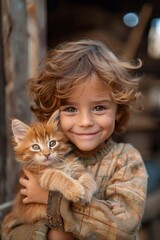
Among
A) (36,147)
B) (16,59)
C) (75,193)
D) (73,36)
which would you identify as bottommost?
(73,36)

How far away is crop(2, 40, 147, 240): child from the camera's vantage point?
161 cm

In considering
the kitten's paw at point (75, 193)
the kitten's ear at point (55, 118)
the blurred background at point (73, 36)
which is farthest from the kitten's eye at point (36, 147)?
the blurred background at point (73, 36)

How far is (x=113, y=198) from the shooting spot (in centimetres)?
167

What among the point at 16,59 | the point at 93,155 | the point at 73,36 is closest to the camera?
the point at 93,155

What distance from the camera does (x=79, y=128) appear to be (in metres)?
1.69

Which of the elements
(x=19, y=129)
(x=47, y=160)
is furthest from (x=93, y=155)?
(x=19, y=129)

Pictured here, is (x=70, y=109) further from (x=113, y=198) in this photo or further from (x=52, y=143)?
(x=113, y=198)

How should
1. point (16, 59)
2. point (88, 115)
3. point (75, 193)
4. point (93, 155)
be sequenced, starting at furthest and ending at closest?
point (16, 59) → point (93, 155) → point (88, 115) → point (75, 193)

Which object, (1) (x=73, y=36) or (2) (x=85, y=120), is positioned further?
(1) (x=73, y=36)

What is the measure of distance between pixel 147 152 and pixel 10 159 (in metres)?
3.75

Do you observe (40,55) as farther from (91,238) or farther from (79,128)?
(91,238)

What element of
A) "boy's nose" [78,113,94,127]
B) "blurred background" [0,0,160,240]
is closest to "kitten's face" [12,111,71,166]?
"boy's nose" [78,113,94,127]

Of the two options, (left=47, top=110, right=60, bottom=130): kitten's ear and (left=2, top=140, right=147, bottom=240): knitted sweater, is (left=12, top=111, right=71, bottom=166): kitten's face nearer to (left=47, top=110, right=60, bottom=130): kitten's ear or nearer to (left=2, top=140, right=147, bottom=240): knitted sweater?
(left=47, top=110, right=60, bottom=130): kitten's ear

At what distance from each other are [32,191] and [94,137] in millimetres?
332
